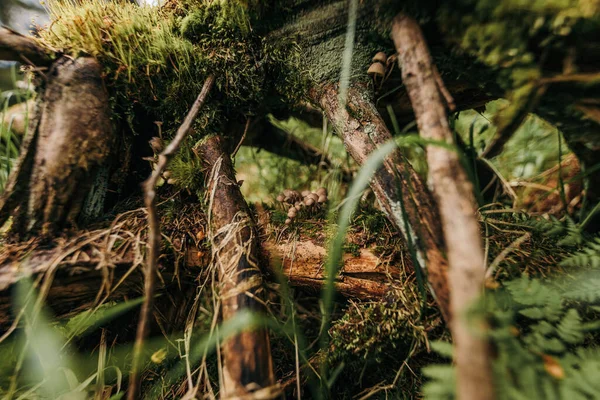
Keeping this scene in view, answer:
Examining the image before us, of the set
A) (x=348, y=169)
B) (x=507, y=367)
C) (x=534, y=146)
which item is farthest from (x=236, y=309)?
(x=534, y=146)

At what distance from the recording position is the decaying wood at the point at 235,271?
92 centimetres

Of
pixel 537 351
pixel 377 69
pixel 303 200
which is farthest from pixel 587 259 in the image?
pixel 303 200

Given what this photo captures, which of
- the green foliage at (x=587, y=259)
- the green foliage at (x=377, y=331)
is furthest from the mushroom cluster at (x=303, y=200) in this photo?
the green foliage at (x=587, y=259)

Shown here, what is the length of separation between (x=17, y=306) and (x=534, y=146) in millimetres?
3778

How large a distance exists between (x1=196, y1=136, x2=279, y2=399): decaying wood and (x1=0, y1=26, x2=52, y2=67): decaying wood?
83 cm

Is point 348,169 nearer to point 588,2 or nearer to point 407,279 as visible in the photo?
point 407,279

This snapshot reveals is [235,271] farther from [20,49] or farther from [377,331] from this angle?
[20,49]

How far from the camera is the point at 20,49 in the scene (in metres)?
1.31

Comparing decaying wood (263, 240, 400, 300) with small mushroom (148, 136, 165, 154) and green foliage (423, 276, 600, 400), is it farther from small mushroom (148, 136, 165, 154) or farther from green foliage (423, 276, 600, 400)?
small mushroom (148, 136, 165, 154)

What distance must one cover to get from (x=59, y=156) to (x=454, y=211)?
1.66 metres

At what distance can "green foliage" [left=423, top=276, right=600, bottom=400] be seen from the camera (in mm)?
656

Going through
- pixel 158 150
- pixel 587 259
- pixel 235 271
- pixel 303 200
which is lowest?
pixel 587 259

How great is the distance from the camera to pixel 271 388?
901 mm

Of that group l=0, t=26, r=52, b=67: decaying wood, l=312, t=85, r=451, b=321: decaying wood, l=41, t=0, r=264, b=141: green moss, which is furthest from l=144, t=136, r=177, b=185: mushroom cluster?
l=312, t=85, r=451, b=321: decaying wood
